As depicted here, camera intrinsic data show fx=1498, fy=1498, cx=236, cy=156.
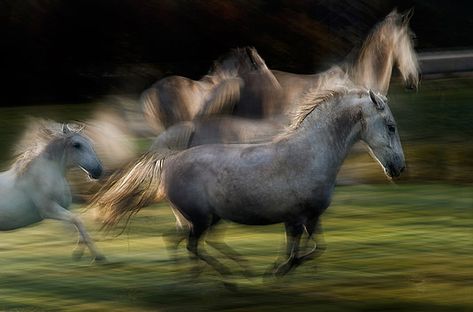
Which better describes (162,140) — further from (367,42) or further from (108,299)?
(367,42)

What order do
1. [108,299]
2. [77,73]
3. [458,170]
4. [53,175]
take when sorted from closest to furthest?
[108,299]
[53,175]
[458,170]
[77,73]

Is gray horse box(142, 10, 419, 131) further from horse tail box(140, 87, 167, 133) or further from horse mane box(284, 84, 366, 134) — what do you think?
horse mane box(284, 84, 366, 134)

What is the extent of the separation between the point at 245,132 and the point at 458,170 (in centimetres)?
504

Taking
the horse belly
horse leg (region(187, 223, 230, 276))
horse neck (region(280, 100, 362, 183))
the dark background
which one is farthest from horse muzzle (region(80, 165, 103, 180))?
the dark background

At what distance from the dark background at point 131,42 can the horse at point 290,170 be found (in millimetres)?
15312

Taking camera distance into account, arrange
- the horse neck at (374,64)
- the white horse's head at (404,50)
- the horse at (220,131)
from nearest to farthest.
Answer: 1. the horse at (220,131)
2. the horse neck at (374,64)
3. the white horse's head at (404,50)

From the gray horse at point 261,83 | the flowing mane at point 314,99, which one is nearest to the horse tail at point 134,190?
the flowing mane at point 314,99

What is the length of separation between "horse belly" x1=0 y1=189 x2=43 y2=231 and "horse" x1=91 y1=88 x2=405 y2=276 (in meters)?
1.55

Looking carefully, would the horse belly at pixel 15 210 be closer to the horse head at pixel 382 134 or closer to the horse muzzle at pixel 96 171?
the horse muzzle at pixel 96 171

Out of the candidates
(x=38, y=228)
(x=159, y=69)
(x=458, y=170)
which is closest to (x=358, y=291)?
(x=38, y=228)

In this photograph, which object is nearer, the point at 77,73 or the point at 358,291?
the point at 358,291

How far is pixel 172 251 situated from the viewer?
11008 mm

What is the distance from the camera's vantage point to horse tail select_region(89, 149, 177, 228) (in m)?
Answer: 9.84

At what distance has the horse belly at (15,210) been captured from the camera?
10.7 m
